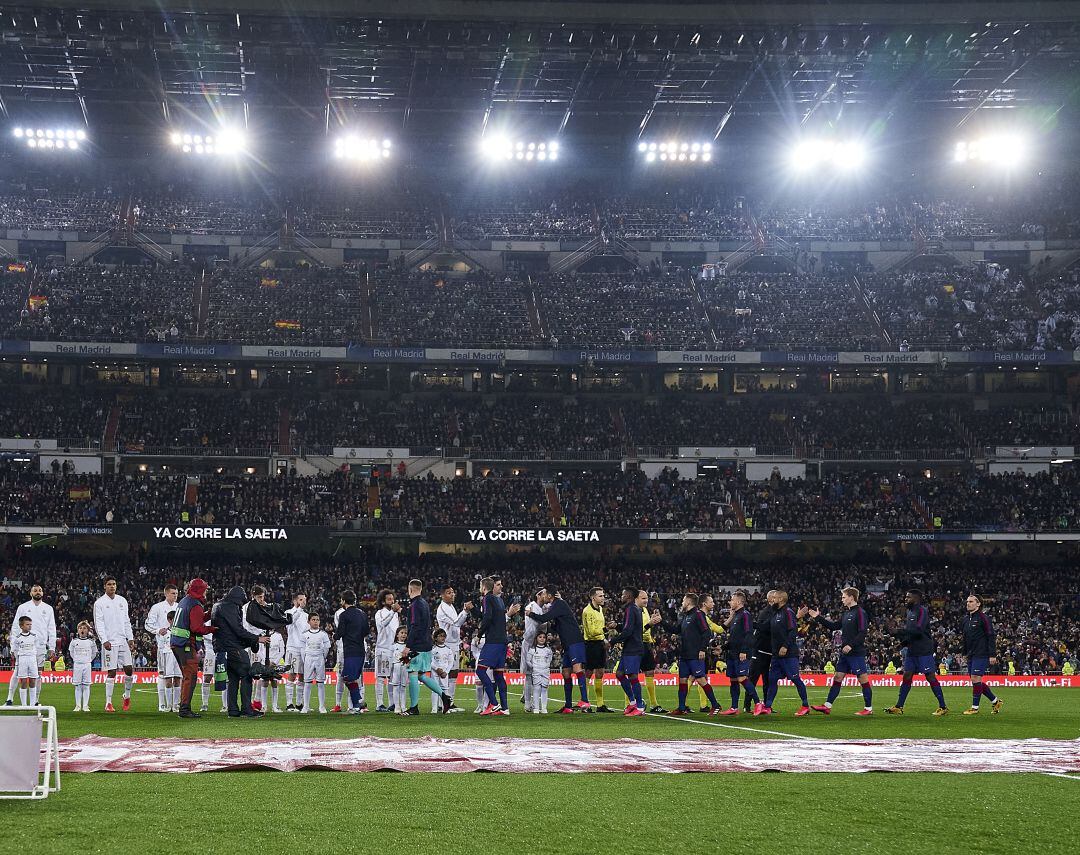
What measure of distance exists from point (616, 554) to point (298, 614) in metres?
32.3

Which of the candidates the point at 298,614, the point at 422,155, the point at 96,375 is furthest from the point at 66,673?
the point at 422,155

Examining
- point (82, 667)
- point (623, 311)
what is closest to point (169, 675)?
point (82, 667)

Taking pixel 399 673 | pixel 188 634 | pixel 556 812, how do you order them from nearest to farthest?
pixel 556 812, pixel 188 634, pixel 399 673

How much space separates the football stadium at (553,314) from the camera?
159 ft

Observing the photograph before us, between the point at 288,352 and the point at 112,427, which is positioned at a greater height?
the point at 288,352

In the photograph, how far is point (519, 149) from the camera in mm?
65812

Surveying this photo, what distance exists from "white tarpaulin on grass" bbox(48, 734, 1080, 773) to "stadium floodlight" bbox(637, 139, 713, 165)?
56865 mm

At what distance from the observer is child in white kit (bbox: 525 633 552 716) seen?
1942 centimetres

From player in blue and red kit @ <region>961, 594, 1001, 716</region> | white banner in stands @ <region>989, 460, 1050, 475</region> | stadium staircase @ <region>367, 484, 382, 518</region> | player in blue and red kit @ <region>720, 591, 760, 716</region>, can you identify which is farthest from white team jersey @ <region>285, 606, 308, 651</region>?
white banner in stands @ <region>989, 460, 1050, 475</region>

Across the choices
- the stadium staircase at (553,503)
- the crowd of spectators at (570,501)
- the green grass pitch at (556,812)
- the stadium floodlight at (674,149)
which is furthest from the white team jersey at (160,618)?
the stadium floodlight at (674,149)

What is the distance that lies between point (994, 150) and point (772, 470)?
26506 mm

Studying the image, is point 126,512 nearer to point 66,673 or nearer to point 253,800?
point 66,673

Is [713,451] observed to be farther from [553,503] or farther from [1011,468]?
[1011,468]

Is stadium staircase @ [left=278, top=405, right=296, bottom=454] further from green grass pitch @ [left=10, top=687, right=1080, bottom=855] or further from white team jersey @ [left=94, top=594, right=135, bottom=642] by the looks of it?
green grass pitch @ [left=10, top=687, right=1080, bottom=855]
